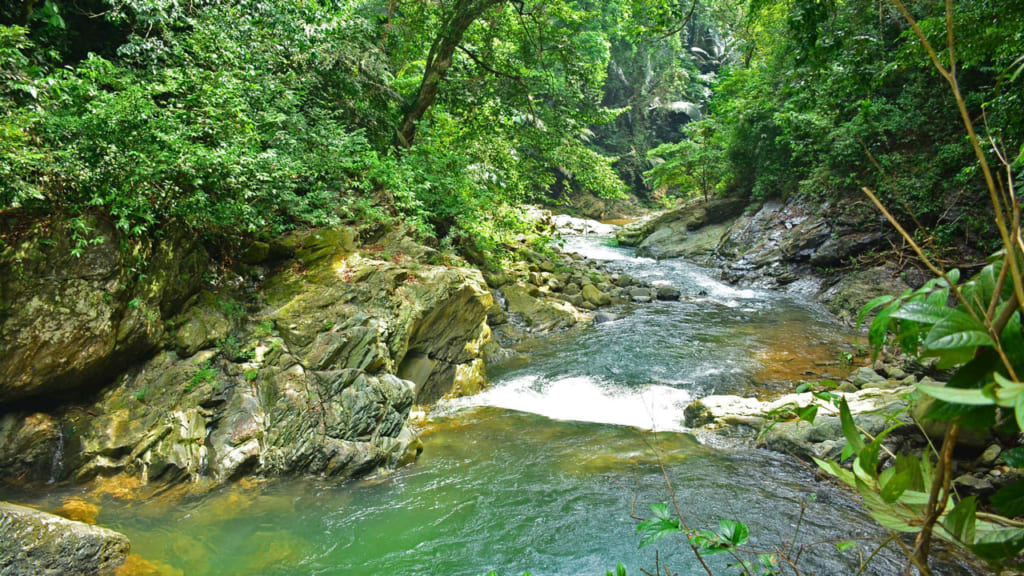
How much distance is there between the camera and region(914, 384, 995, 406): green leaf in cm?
59

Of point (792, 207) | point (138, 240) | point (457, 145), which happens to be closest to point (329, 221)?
point (138, 240)

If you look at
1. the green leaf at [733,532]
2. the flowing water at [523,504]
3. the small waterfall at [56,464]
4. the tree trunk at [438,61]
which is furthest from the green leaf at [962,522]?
the tree trunk at [438,61]

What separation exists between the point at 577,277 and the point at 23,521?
11831 millimetres

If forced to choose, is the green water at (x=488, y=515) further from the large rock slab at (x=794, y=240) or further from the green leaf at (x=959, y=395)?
the large rock slab at (x=794, y=240)

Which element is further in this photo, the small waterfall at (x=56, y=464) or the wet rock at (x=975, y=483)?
the small waterfall at (x=56, y=464)

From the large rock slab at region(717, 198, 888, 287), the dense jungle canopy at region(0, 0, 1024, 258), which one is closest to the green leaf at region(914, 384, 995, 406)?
the dense jungle canopy at region(0, 0, 1024, 258)

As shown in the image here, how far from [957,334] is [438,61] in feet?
34.3

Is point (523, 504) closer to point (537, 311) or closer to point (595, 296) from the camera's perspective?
point (537, 311)

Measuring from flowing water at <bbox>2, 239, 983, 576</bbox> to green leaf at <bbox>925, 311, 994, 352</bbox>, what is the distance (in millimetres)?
3374

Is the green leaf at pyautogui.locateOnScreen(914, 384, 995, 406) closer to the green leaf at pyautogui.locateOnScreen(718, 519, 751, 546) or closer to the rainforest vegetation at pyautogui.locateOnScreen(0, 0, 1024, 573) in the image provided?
the rainforest vegetation at pyautogui.locateOnScreen(0, 0, 1024, 573)

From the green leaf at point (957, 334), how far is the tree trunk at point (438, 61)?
386 inches

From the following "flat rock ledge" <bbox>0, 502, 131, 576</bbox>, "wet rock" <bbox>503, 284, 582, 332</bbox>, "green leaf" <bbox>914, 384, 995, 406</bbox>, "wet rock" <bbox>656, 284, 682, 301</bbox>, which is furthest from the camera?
"wet rock" <bbox>656, 284, 682, 301</bbox>

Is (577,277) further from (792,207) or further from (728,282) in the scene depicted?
(792,207)

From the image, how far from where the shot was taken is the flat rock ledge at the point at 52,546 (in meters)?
3.08
